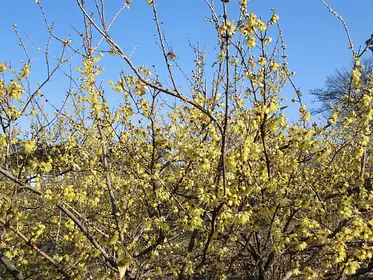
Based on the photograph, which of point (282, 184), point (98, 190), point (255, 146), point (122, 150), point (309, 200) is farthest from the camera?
point (98, 190)

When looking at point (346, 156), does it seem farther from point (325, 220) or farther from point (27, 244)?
point (27, 244)

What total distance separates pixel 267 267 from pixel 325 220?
4.24 ft

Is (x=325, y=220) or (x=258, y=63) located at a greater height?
(x=258, y=63)

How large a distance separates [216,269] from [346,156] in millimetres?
3212

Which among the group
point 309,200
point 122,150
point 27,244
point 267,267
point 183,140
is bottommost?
point 27,244

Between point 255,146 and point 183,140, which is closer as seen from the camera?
point 255,146

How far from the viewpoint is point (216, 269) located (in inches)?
171

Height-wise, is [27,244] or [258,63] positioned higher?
[258,63]

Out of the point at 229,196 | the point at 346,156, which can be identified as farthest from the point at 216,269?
the point at 346,156

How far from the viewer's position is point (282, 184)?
357 centimetres

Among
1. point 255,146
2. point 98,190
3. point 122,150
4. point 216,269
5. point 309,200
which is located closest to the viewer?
point 255,146

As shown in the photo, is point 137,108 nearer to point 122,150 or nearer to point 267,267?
point 122,150

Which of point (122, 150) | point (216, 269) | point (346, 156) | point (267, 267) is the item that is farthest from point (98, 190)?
point (346, 156)

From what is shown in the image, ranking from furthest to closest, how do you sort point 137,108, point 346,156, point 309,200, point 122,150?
point 346,156 < point 122,150 < point 137,108 < point 309,200
